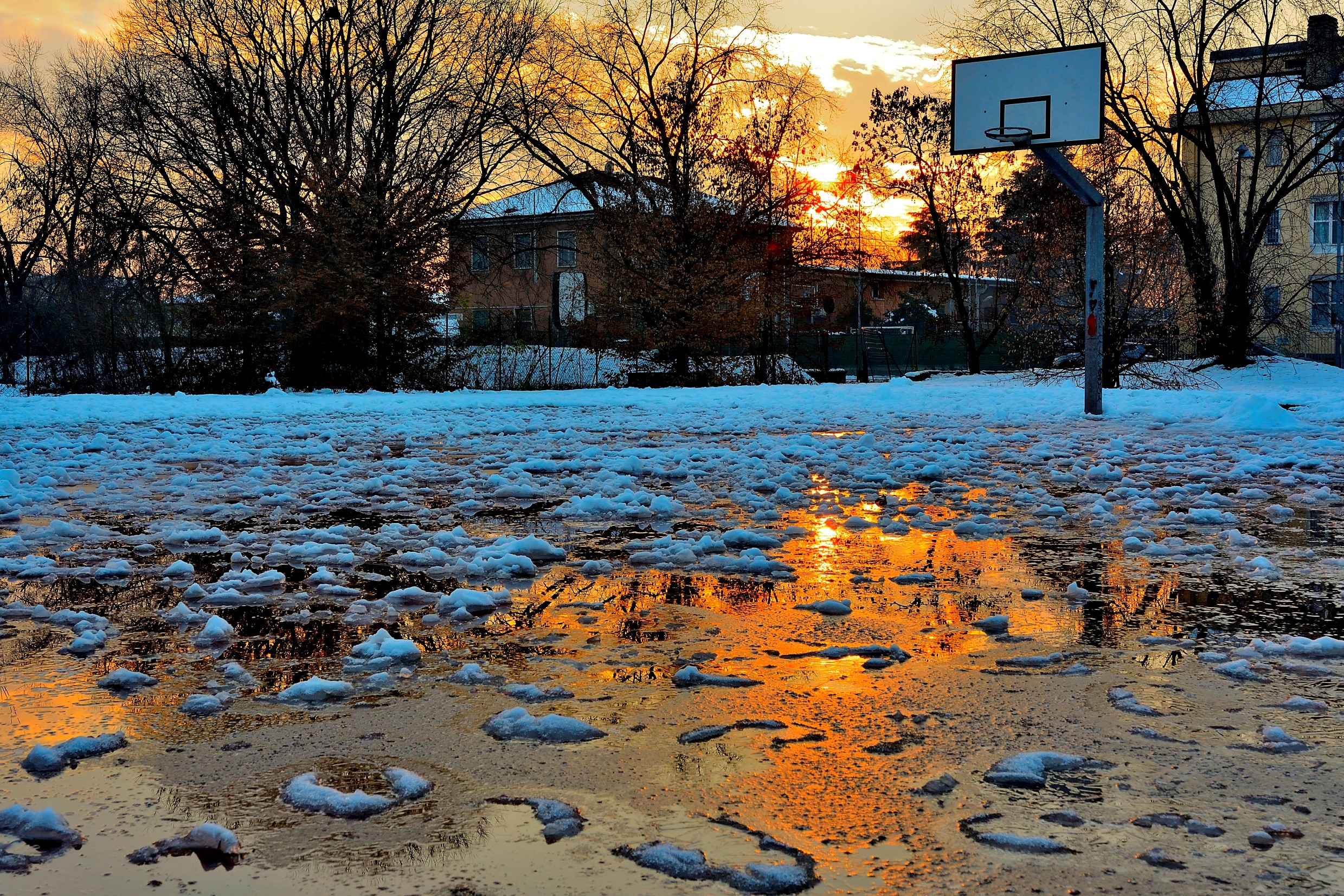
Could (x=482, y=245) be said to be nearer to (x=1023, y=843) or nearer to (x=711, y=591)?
(x=711, y=591)

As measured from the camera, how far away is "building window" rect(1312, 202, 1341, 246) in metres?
39.0

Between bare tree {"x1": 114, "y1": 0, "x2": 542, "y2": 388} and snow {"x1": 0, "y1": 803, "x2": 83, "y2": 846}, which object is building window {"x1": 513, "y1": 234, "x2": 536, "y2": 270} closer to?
bare tree {"x1": 114, "y1": 0, "x2": 542, "y2": 388}

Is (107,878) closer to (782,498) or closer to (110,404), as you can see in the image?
(782,498)

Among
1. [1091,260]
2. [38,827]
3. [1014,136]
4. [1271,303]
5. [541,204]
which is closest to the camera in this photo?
[38,827]

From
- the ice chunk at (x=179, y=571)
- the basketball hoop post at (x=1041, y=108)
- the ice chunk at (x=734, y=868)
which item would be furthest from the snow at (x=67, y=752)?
the basketball hoop post at (x=1041, y=108)

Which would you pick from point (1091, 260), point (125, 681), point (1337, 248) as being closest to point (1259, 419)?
point (1091, 260)

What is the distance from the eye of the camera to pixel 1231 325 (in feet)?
84.9

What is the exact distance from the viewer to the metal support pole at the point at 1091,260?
13.5m

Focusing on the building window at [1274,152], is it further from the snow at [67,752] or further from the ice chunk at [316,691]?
the snow at [67,752]

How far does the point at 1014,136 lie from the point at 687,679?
13.4 m

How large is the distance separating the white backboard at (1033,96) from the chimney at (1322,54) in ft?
40.7

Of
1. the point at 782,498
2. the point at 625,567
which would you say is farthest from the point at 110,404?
the point at 625,567

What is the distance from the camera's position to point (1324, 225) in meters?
39.3

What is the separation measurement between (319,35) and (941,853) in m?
28.2
